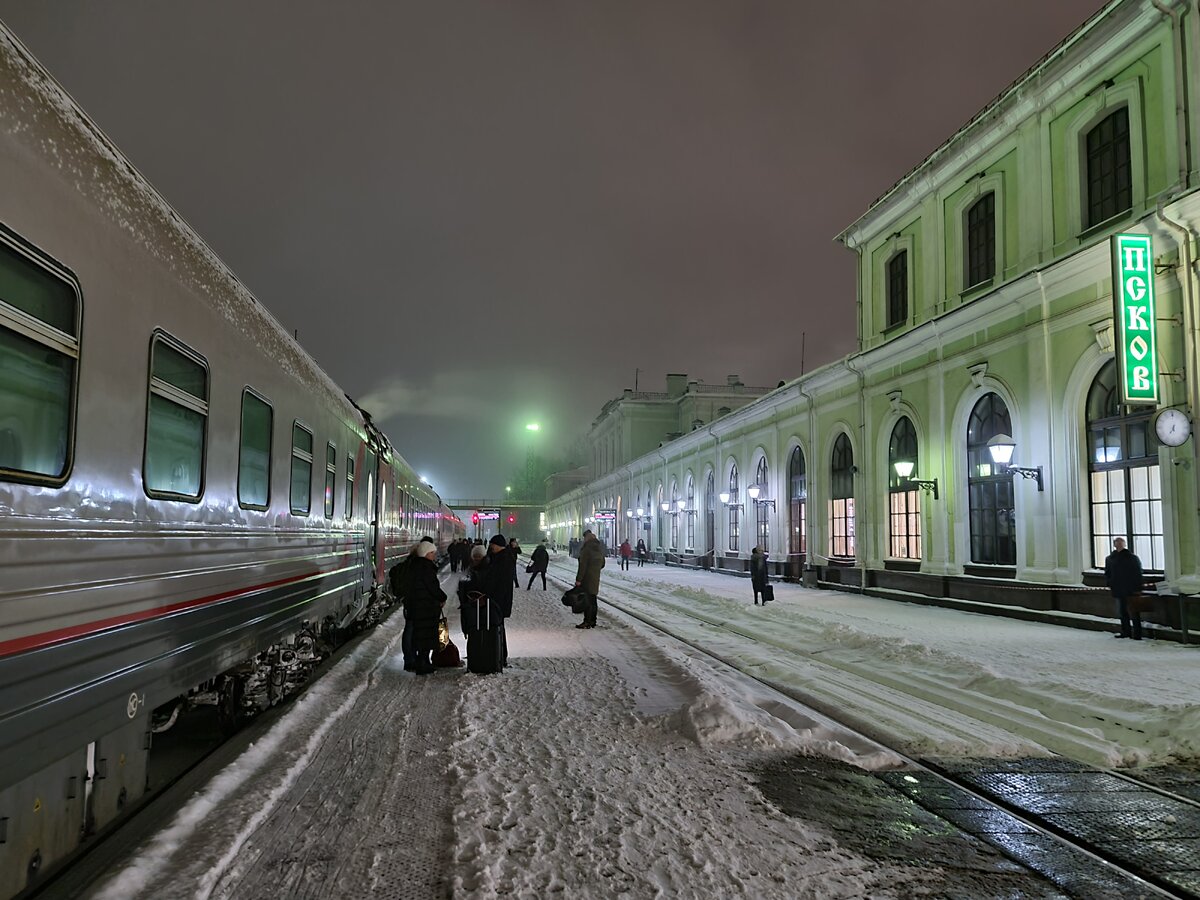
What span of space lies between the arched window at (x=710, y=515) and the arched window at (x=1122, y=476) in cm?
2378

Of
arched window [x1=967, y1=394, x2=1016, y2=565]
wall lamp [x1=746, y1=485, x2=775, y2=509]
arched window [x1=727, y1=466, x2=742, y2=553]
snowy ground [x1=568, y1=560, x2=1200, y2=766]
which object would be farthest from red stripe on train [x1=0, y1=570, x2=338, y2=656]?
arched window [x1=727, y1=466, x2=742, y2=553]

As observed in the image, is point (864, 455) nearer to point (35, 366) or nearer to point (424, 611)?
point (424, 611)

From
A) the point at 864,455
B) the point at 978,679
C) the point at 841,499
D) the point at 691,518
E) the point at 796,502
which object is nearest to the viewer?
the point at 978,679

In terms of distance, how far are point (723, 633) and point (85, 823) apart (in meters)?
11.6

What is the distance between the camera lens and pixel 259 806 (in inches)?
192

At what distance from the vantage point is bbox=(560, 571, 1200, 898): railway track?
14.3ft

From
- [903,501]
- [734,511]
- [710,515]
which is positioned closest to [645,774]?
[903,501]

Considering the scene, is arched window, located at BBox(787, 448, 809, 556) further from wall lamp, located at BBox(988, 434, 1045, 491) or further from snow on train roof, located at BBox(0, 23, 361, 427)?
snow on train roof, located at BBox(0, 23, 361, 427)

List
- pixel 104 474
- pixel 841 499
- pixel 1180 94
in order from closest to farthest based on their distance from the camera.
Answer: pixel 104 474, pixel 1180 94, pixel 841 499

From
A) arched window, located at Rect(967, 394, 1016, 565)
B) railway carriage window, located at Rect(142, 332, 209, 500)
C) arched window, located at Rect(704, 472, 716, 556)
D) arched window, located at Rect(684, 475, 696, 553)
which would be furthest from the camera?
arched window, located at Rect(684, 475, 696, 553)

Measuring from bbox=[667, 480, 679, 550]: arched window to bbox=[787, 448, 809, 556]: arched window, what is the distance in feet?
50.7

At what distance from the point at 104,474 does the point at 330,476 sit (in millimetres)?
5931

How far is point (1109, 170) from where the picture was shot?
1519cm

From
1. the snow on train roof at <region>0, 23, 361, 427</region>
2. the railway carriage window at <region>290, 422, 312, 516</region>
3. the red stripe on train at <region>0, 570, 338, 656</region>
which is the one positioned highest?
Result: the snow on train roof at <region>0, 23, 361, 427</region>
